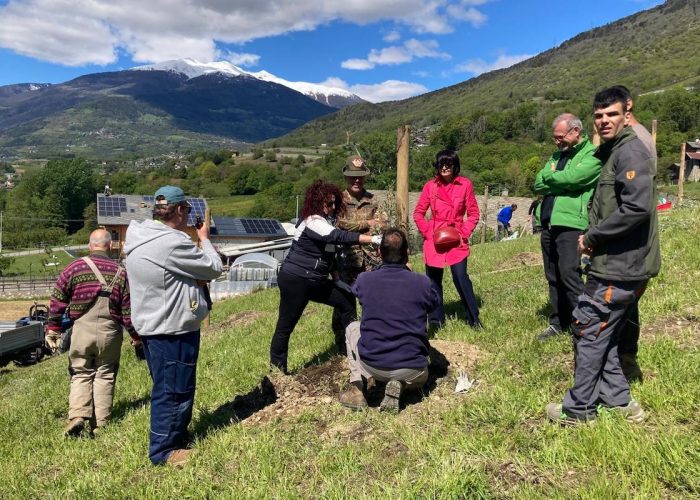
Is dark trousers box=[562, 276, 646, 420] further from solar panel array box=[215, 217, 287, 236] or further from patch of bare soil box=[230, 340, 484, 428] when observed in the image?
solar panel array box=[215, 217, 287, 236]

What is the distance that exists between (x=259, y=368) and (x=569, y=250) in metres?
3.70

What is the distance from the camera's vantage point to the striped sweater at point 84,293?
4.94 meters

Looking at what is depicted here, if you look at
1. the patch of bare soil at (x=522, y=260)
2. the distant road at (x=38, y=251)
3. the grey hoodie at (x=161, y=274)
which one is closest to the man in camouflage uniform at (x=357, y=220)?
the grey hoodie at (x=161, y=274)

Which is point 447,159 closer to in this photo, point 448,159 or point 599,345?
point 448,159

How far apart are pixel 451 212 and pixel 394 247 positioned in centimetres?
193

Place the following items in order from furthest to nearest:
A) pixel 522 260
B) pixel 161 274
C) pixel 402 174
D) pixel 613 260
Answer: pixel 522 260, pixel 402 174, pixel 161 274, pixel 613 260

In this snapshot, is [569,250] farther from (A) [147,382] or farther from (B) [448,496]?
(A) [147,382]

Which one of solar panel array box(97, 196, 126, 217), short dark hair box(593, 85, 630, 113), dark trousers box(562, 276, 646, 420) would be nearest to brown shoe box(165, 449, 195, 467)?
dark trousers box(562, 276, 646, 420)

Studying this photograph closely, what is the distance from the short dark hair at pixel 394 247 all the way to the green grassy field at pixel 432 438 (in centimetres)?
122

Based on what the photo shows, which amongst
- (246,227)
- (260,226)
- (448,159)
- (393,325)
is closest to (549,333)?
(393,325)

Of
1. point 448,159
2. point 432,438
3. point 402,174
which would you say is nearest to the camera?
point 432,438

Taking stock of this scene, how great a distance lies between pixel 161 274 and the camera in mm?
3662

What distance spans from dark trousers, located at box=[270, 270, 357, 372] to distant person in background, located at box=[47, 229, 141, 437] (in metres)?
1.42

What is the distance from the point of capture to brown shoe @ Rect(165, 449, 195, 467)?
378 cm
